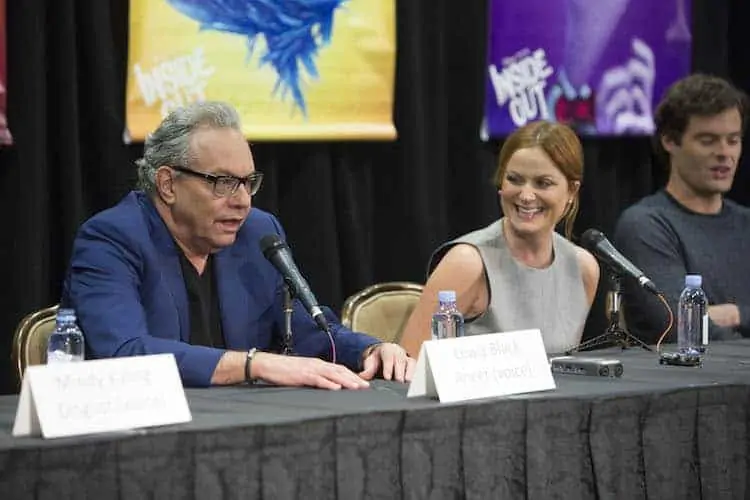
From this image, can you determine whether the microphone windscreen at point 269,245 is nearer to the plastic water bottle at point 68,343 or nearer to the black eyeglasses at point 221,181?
the black eyeglasses at point 221,181

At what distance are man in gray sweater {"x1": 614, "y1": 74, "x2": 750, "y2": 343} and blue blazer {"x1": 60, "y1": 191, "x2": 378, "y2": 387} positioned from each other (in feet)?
4.61

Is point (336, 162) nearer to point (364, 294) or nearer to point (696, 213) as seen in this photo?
point (364, 294)

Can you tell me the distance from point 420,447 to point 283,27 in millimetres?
2352

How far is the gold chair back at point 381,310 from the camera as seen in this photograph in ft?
12.8

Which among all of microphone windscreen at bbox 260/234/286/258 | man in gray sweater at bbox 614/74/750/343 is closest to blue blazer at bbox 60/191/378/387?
microphone windscreen at bbox 260/234/286/258

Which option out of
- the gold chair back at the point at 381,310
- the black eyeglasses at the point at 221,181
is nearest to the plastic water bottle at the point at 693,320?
the gold chair back at the point at 381,310

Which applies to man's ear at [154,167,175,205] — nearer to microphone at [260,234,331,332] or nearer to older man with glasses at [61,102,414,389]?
older man with glasses at [61,102,414,389]

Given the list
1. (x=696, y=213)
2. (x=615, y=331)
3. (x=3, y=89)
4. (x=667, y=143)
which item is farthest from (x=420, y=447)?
(x=667, y=143)

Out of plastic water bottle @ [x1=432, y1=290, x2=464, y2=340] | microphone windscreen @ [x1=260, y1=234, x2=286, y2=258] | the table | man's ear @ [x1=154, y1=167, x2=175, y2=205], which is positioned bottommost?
the table

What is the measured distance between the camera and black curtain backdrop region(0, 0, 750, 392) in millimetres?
4074

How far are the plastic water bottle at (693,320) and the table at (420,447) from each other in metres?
0.57

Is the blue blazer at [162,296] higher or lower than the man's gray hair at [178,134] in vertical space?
lower

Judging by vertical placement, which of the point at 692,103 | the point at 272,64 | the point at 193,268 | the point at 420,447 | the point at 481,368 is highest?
the point at 272,64

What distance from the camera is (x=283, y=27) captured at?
4.42m
